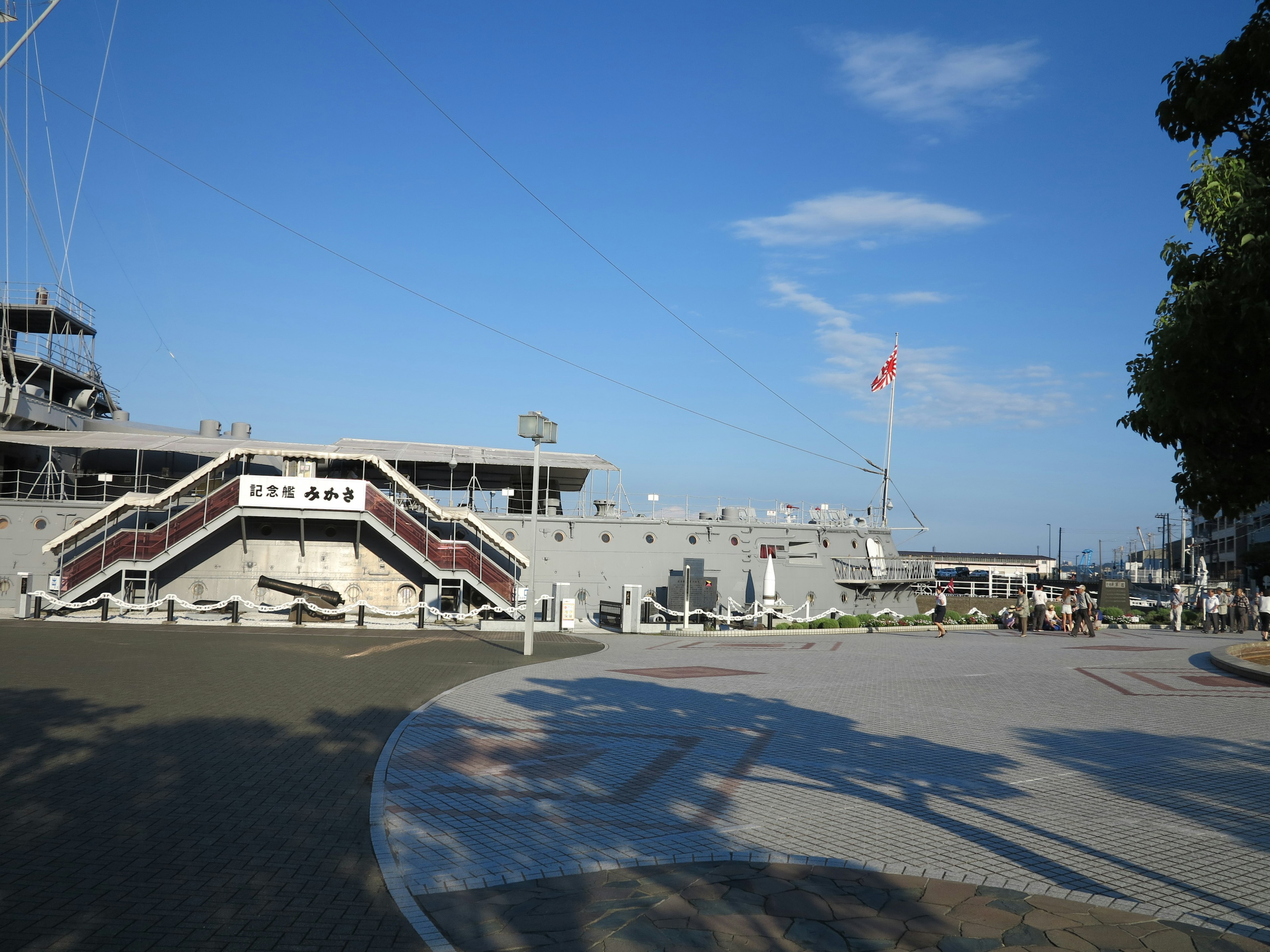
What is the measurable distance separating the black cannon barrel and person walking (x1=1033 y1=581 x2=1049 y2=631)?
1033 inches

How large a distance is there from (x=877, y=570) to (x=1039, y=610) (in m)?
6.88

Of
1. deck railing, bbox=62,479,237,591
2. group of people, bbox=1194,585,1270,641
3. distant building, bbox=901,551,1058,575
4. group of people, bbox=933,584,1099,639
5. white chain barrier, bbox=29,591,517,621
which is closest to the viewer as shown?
white chain barrier, bbox=29,591,517,621

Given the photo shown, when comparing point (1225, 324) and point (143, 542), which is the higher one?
point (1225, 324)

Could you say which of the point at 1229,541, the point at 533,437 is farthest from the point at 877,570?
the point at 1229,541

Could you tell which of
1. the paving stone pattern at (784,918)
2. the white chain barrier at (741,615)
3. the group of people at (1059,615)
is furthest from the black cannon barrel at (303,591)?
the paving stone pattern at (784,918)

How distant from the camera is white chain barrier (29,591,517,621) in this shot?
27750 millimetres

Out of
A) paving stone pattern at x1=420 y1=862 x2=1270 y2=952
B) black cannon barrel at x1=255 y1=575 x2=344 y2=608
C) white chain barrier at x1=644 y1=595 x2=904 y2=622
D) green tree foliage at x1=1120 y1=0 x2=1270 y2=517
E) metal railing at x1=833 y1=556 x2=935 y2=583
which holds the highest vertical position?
green tree foliage at x1=1120 y1=0 x2=1270 y2=517

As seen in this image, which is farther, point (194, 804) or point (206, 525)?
point (206, 525)

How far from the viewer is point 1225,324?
6773mm

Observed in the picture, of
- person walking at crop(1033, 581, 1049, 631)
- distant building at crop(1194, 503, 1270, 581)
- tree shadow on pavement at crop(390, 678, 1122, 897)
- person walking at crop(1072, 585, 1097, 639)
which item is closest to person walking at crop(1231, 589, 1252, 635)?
person walking at crop(1072, 585, 1097, 639)

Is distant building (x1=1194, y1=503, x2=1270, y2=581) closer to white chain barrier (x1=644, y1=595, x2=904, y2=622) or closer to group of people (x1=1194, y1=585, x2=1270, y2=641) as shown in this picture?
group of people (x1=1194, y1=585, x2=1270, y2=641)

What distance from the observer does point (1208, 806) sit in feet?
27.2

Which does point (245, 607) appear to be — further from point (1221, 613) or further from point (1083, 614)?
point (1221, 613)

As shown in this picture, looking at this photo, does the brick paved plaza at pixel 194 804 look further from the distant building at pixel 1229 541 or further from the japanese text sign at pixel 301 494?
the distant building at pixel 1229 541
